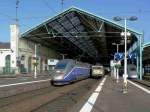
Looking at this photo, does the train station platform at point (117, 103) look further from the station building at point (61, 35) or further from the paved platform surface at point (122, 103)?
the station building at point (61, 35)

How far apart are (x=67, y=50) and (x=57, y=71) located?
78.7 metres

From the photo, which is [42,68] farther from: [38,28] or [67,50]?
[38,28]

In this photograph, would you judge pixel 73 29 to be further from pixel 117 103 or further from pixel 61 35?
pixel 117 103

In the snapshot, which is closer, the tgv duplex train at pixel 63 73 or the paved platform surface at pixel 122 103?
the paved platform surface at pixel 122 103

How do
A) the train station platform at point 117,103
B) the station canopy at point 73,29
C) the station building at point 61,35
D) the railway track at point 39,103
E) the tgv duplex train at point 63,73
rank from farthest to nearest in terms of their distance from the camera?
the station building at point 61,35 → the station canopy at point 73,29 → the tgv duplex train at point 63,73 → the railway track at point 39,103 → the train station platform at point 117,103

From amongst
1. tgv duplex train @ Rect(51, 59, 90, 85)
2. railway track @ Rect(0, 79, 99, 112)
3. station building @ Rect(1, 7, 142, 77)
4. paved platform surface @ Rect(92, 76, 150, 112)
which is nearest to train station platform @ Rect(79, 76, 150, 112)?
paved platform surface @ Rect(92, 76, 150, 112)

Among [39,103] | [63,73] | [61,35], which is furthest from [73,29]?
[39,103]

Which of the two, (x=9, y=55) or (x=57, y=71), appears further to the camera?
(x=9, y=55)

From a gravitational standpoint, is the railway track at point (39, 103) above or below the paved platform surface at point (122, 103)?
below

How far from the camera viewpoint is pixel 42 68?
118 metres

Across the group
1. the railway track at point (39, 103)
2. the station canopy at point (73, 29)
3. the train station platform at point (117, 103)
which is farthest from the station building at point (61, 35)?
the train station platform at point (117, 103)

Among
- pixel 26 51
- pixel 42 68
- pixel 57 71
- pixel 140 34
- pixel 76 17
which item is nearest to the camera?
pixel 57 71

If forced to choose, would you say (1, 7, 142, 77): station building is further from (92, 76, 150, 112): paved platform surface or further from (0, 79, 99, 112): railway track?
(92, 76, 150, 112): paved platform surface

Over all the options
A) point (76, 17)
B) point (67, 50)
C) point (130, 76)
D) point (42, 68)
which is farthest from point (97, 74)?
point (67, 50)
